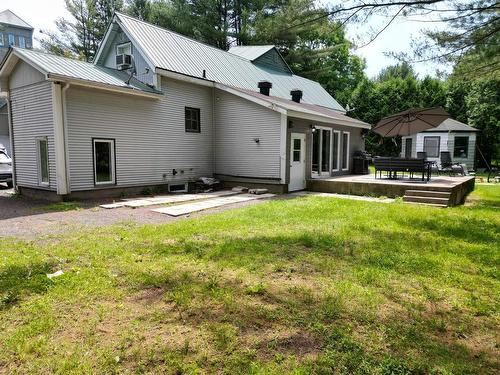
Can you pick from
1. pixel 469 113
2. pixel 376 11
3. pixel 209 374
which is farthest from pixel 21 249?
pixel 469 113

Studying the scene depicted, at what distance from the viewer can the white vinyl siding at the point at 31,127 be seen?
9.77 m

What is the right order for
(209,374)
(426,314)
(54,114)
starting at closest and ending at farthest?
Answer: (209,374), (426,314), (54,114)

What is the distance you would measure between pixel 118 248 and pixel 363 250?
11.6 ft

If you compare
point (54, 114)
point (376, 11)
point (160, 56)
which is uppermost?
point (160, 56)

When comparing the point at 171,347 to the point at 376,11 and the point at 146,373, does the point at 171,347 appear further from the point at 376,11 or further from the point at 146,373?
the point at 376,11

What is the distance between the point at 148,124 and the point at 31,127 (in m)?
3.36

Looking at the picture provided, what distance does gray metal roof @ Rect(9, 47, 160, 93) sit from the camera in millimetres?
9320

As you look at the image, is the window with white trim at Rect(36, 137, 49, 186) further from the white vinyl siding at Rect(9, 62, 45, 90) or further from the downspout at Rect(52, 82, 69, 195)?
the white vinyl siding at Rect(9, 62, 45, 90)

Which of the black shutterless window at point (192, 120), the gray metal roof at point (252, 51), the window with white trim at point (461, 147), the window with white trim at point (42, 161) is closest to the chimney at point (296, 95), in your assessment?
the gray metal roof at point (252, 51)

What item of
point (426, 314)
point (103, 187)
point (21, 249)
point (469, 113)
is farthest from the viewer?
point (469, 113)

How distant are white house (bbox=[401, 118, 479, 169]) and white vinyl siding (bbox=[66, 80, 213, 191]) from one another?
50.7 ft

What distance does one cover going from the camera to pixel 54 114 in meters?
9.26

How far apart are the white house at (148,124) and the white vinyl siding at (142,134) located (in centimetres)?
3

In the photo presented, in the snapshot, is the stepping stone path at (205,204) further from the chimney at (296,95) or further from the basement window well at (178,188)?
the chimney at (296,95)
